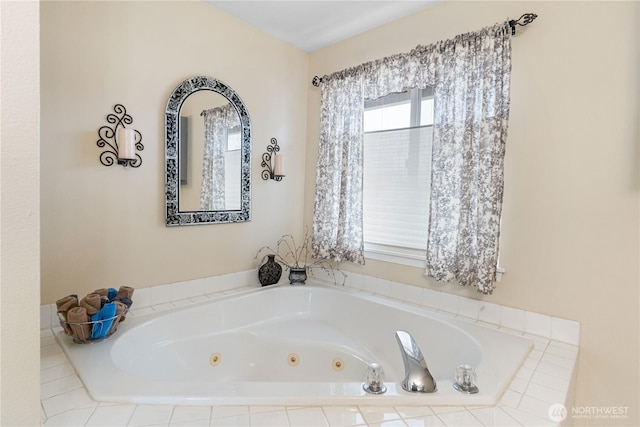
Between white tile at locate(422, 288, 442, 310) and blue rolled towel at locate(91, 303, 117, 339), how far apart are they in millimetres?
1787

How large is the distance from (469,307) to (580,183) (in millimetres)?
898

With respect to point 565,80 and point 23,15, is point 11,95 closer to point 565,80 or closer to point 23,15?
point 23,15

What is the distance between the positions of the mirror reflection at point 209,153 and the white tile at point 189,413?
1.31 meters

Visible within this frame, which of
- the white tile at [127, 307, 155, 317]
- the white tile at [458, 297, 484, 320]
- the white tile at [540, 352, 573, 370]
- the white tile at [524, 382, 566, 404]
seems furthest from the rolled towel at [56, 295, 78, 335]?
the white tile at [540, 352, 573, 370]

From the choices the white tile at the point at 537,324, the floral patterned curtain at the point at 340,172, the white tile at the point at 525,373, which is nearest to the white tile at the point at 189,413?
the white tile at the point at 525,373

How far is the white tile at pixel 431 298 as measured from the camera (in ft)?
7.14

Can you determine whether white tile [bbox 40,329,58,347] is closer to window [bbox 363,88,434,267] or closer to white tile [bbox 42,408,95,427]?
white tile [bbox 42,408,95,427]

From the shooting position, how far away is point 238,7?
228 cm

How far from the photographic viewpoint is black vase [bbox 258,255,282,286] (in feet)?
8.34

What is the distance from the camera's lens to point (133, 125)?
1929 mm

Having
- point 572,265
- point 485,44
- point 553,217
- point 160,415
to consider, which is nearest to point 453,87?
point 485,44

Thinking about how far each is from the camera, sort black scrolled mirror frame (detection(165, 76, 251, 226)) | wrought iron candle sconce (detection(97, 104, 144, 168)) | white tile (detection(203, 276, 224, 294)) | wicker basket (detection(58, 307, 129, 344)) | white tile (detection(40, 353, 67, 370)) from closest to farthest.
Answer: white tile (detection(40, 353, 67, 370)), wicker basket (detection(58, 307, 129, 344)), wrought iron candle sconce (detection(97, 104, 144, 168)), black scrolled mirror frame (detection(165, 76, 251, 226)), white tile (detection(203, 276, 224, 294))

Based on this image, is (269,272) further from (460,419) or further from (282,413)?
(460,419)

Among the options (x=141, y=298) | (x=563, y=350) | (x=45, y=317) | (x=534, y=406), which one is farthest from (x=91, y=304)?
(x=563, y=350)
